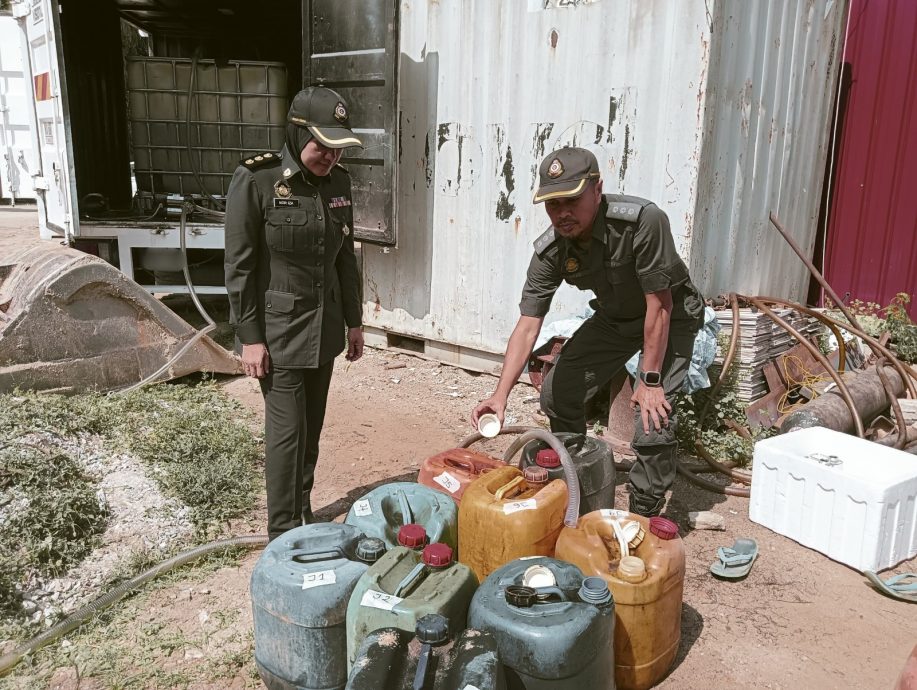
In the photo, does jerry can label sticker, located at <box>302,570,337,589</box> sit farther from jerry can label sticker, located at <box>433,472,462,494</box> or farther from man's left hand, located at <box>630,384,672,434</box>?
man's left hand, located at <box>630,384,672,434</box>

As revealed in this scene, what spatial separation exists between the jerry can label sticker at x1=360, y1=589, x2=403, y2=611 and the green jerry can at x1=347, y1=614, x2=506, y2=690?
0.31 ft

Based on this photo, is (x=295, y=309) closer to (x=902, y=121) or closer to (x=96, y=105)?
(x=902, y=121)

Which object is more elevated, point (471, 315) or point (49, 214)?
point (49, 214)

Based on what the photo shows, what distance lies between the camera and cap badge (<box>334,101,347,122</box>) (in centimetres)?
289

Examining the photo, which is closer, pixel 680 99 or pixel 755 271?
pixel 680 99

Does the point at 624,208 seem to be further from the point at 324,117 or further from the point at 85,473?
the point at 85,473

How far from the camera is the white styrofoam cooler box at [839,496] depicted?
3229 millimetres

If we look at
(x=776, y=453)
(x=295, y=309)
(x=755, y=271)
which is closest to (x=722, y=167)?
(x=755, y=271)

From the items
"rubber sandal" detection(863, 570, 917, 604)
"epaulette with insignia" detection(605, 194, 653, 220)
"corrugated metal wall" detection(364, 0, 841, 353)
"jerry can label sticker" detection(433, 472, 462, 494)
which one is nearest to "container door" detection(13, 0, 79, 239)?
"corrugated metal wall" detection(364, 0, 841, 353)

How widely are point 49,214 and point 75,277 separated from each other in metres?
3.18

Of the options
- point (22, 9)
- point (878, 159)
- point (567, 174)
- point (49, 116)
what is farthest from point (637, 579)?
point (22, 9)

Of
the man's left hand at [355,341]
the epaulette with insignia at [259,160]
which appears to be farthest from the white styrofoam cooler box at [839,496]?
the epaulette with insignia at [259,160]

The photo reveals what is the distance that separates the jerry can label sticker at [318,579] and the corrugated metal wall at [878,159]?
5528 mm

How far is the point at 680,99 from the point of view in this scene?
4445 mm
